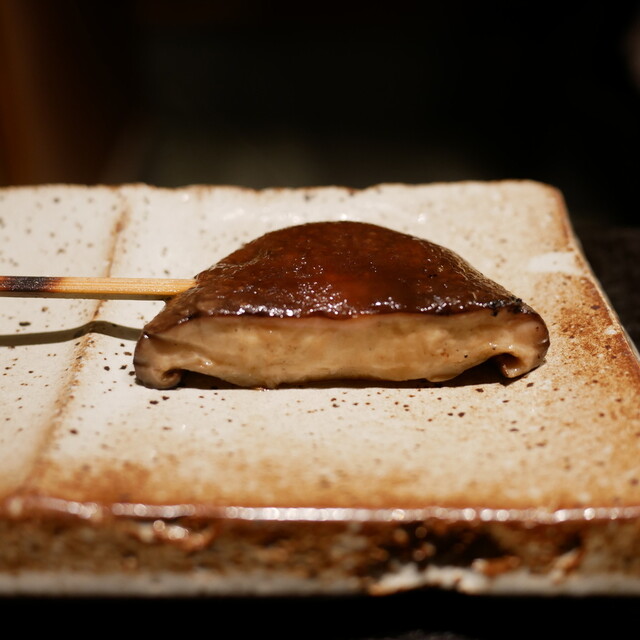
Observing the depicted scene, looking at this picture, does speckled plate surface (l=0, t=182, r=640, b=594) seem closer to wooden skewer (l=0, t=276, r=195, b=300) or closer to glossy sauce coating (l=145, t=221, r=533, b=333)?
wooden skewer (l=0, t=276, r=195, b=300)

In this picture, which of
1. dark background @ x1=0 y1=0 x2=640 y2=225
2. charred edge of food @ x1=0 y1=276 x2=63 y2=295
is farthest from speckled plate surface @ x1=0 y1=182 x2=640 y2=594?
dark background @ x1=0 y1=0 x2=640 y2=225

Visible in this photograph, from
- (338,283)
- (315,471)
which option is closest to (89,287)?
(338,283)

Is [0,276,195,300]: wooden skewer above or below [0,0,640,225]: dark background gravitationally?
above

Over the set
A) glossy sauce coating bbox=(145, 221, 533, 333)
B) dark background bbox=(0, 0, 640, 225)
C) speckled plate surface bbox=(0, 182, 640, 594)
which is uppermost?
glossy sauce coating bbox=(145, 221, 533, 333)

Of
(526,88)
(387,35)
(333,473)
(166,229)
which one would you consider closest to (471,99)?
(526,88)

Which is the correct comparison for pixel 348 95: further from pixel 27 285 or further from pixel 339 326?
pixel 339 326

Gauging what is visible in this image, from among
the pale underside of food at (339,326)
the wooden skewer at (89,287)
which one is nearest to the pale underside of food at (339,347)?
the pale underside of food at (339,326)

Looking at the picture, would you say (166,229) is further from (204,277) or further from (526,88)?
(526,88)
